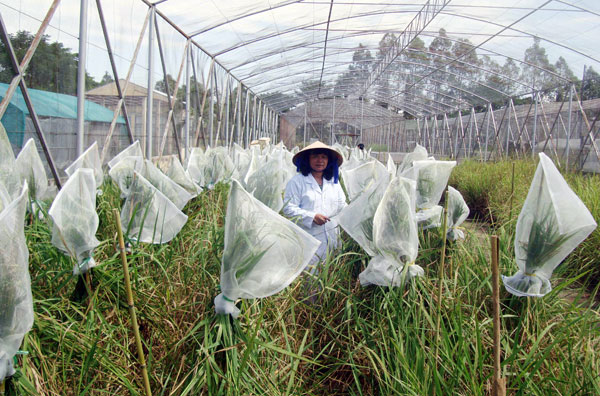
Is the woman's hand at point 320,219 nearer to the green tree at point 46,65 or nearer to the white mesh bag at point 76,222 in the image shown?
the white mesh bag at point 76,222

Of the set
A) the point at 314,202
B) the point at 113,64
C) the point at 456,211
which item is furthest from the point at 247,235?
the point at 113,64

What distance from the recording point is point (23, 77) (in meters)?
4.45

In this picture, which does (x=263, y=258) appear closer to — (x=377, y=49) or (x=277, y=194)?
(x=277, y=194)

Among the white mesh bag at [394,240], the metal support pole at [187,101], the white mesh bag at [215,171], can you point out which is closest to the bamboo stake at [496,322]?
the white mesh bag at [394,240]

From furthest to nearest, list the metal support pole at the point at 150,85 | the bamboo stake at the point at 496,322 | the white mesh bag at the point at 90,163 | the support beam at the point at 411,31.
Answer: the support beam at the point at 411,31, the metal support pole at the point at 150,85, the white mesh bag at the point at 90,163, the bamboo stake at the point at 496,322

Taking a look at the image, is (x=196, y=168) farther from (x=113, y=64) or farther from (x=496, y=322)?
(x=496, y=322)

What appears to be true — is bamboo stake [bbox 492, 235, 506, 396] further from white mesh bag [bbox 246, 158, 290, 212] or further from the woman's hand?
white mesh bag [bbox 246, 158, 290, 212]

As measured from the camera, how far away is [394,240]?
233cm

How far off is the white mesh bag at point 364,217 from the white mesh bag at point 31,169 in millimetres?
2128

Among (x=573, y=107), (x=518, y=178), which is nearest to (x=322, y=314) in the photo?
(x=518, y=178)

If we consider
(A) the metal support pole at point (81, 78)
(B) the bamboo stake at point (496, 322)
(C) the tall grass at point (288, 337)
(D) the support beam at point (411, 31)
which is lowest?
(C) the tall grass at point (288, 337)

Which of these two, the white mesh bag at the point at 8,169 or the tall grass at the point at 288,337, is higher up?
the white mesh bag at the point at 8,169

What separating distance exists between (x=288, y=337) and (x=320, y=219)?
1.13m

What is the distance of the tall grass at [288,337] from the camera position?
5.87 feet
